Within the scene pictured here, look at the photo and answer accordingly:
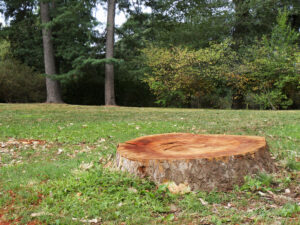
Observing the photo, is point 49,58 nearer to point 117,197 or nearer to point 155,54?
point 155,54

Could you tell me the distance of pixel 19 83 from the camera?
16.4m

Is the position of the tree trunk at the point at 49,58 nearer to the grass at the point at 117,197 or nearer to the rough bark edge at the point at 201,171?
the grass at the point at 117,197

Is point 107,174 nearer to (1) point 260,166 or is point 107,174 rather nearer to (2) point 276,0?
(1) point 260,166

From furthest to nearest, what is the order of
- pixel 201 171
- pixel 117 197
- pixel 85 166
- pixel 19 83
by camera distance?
pixel 19 83, pixel 85 166, pixel 201 171, pixel 117 197

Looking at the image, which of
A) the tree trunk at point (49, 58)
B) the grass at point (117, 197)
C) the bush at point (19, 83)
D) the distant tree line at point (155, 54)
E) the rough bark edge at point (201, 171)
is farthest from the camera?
the bush at point (19, 83)

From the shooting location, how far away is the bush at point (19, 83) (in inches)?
629

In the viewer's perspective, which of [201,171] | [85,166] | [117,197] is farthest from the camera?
[85,166]

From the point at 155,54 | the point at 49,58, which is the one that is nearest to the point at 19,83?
the point at 49,58

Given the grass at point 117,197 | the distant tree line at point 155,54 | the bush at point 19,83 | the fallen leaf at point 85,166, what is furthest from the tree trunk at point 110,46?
the fallen leaf at point 85,166

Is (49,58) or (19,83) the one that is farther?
Answer: (19,83)

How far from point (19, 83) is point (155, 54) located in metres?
8.11

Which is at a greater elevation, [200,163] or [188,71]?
[188,71]

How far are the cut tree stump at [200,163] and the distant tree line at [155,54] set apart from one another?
1184 centimetres

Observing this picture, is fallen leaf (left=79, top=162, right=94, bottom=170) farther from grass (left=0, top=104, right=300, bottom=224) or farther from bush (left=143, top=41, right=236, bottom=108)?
bush (left=143, top=41, right=236, bottom=108)
